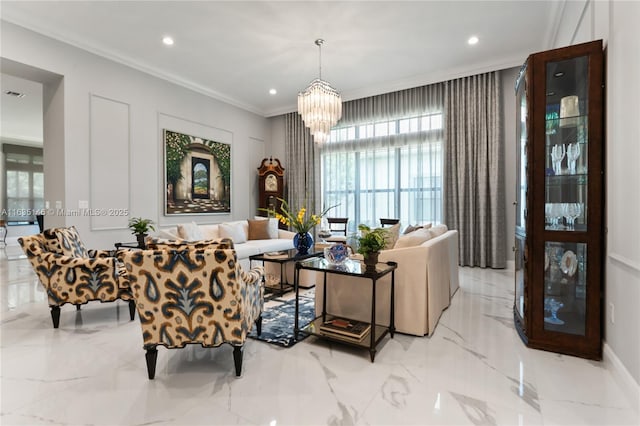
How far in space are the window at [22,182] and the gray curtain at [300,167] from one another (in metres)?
8.66

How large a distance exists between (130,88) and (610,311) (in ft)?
20.1

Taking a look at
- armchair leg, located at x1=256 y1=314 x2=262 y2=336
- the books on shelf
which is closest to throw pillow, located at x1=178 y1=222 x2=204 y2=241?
armchair leg, located at x1=256 y1=314 x2=262 y2=336

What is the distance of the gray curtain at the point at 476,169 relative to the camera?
514 cm

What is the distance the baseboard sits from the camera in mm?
1703

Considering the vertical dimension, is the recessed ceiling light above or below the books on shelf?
above

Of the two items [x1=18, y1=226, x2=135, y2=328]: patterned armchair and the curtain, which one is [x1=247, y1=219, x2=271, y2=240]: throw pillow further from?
[x1=18, y1=226, x2=135, y2=328]: patterned armchair

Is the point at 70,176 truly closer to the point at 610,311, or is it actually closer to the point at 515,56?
the point at 610,311

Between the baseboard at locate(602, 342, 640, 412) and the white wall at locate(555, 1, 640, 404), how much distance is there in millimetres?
17

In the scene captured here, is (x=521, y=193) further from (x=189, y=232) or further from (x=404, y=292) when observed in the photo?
(x=189, y=232)

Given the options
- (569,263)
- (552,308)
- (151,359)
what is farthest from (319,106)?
(151,359)

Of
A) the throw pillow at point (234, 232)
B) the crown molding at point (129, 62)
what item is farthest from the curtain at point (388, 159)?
the crown molding at point (129, 62)

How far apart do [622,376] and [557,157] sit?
56.6 inches

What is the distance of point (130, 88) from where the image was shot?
4.99 m

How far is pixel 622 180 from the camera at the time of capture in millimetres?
1896
